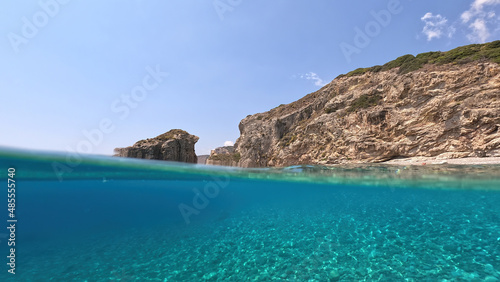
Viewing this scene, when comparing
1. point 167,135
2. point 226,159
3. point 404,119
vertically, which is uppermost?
point 167,135

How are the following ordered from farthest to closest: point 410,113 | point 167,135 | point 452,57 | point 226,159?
point 226,159 → point 167,135 → point 452,57 → point 410,113

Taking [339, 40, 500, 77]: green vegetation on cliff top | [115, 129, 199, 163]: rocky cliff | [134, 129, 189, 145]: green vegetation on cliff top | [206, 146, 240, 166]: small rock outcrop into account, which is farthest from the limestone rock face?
[134, 129, 189, 145]: green vegetation on cliff top

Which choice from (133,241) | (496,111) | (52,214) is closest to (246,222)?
(133,241)

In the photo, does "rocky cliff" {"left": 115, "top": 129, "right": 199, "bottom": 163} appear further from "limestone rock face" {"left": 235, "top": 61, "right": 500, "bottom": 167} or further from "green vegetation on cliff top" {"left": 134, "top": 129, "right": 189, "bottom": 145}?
"limestone rock face" {"left": 235, "top": 61, "right": 500, "bottom": 167}

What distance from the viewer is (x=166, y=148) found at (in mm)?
57906

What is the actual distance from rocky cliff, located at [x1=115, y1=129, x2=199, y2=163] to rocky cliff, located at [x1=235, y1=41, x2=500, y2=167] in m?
28.0

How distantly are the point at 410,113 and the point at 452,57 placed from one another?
40.8 ft

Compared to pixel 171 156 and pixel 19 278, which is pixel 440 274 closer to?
pixel 19 278

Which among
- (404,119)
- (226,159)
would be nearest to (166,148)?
(226,159)

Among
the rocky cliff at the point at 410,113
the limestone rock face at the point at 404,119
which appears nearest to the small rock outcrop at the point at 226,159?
the rocky cliff at the point at 410,113

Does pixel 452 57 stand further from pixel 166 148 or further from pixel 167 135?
pixel 167 135

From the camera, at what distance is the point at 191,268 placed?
272 inches

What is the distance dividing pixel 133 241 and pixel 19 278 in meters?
3.67

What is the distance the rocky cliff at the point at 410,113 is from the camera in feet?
85.5
